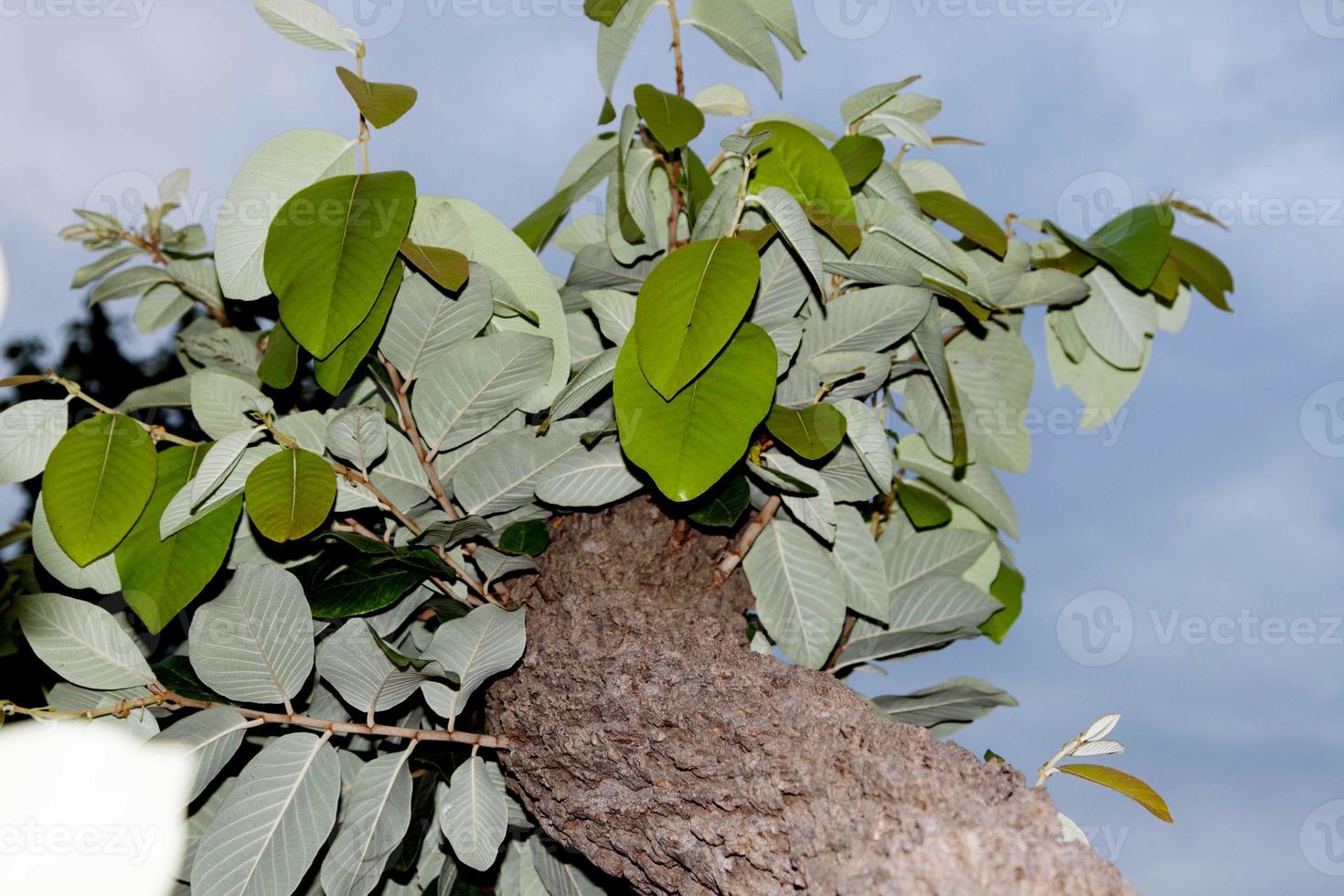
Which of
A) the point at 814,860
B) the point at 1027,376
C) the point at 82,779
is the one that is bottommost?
the point at 82,779

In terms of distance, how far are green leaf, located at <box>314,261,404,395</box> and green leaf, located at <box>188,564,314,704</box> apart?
182 mm

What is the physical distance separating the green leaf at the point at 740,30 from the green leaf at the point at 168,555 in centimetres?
78

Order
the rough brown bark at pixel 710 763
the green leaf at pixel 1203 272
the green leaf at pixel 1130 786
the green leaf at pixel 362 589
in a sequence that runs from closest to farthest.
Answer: the rough brown bark at pixel 710 763 < the green leaf at pixel 1130 786 < the green leaf at pixel 362 589 < the green leaf at pixel 1203 272

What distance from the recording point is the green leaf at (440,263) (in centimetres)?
89

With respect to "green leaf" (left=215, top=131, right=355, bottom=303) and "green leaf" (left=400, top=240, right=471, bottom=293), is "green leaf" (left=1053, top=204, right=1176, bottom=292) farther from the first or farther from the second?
"green leaf" (left=215, top=131, right=355, bottom=303)

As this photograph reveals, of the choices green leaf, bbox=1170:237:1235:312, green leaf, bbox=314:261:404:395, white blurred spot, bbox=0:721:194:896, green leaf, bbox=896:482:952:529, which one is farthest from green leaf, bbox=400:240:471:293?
green leaf, bbox=1170:237:1235:312

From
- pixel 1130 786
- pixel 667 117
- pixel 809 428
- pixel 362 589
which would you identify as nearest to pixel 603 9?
pixel 667 117

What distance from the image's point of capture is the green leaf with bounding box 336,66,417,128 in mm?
917

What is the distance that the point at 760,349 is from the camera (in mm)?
880

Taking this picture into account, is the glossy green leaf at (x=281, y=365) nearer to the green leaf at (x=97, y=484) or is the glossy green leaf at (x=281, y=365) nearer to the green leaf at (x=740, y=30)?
the green leaf at (x=97, y=484)

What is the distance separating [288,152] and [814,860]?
819mm

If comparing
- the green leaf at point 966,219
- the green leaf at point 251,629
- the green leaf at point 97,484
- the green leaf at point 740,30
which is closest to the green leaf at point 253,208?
the green leaf at point 97,484

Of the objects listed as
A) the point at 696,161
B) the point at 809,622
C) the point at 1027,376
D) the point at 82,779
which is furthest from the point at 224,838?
the point at 1027,376

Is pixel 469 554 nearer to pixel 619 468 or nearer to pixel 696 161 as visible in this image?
pixel 619 468
